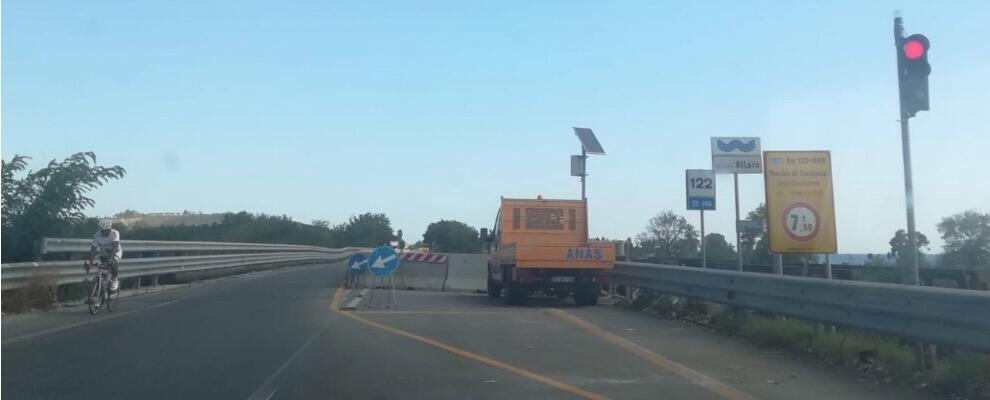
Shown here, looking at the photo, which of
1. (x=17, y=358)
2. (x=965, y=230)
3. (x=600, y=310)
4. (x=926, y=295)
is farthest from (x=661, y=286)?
(x=17, y=358)

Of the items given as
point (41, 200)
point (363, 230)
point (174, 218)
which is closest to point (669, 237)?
point (41, 200)

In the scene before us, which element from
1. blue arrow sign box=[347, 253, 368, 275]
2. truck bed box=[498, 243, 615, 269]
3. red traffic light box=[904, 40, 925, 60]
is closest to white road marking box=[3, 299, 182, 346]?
blue arrow sign box=[347, 253, 368, 275]

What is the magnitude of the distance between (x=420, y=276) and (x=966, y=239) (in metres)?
14.3

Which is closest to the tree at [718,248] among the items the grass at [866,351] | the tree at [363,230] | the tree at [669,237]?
the tree at [669,237]

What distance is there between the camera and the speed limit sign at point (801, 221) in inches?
540

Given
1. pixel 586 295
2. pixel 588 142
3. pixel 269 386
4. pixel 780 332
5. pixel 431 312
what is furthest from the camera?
pixel 588 142

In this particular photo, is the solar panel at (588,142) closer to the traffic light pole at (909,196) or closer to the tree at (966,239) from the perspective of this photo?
the tree at (966,239)

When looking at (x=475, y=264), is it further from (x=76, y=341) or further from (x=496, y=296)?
(x=76, y=341)

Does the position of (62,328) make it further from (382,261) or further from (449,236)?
(449,236)

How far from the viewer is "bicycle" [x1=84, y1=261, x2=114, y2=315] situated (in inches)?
595

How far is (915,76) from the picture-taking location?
9969 mm

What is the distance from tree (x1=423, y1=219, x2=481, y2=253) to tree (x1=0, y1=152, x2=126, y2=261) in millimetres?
25250

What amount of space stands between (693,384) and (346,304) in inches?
392

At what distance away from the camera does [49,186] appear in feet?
57.8
